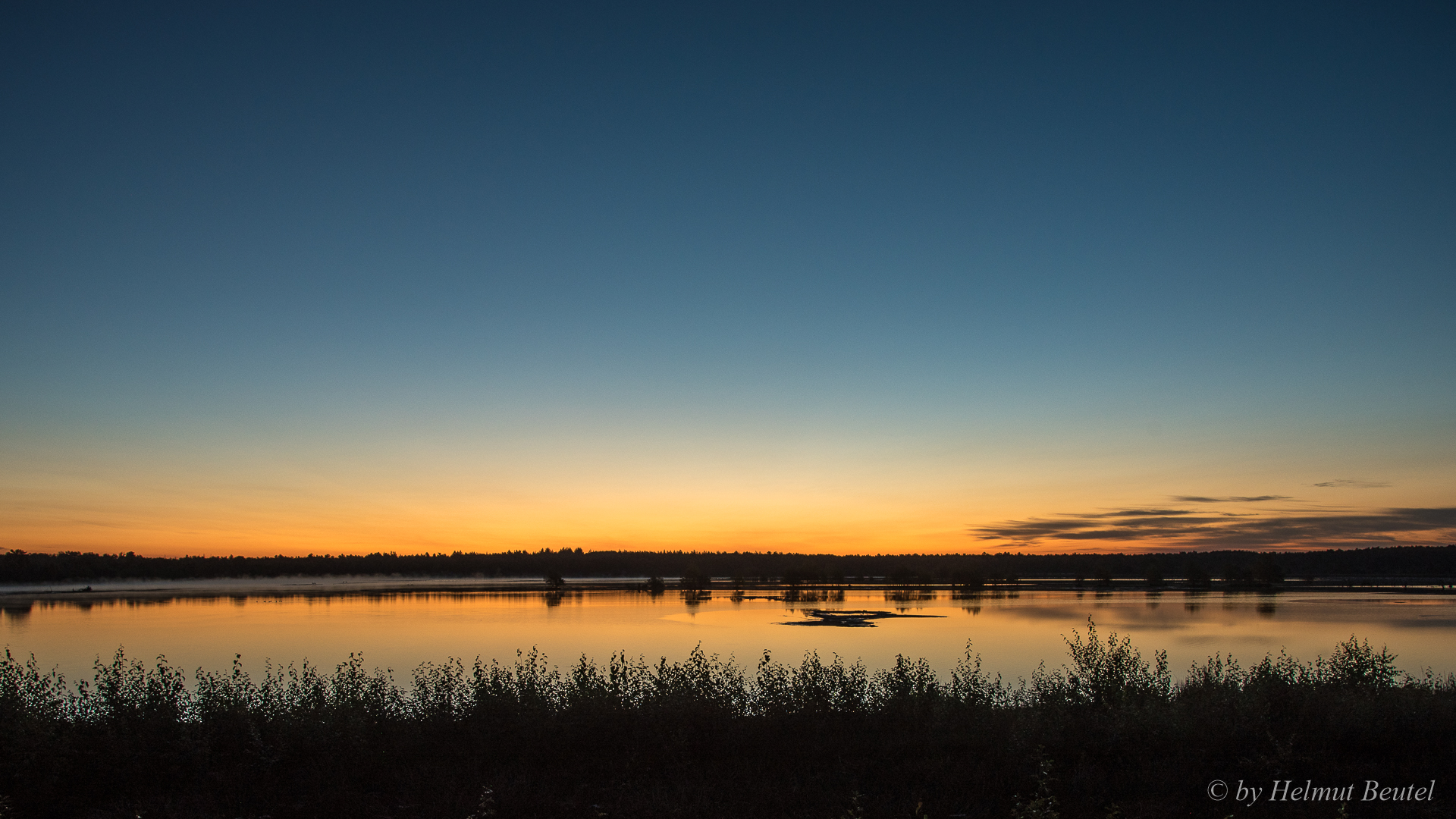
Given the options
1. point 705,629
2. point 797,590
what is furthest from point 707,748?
point 797,590

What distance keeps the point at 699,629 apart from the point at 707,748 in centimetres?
3246

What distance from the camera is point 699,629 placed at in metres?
44.2

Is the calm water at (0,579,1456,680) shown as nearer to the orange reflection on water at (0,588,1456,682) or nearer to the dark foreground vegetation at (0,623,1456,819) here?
the orange reflection on water at (0,588,1456,682)

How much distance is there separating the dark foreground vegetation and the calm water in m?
12.5

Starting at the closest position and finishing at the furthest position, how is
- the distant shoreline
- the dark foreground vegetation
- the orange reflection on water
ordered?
the dark foreground vegetation → the orange reflection on water → the distant shoreline

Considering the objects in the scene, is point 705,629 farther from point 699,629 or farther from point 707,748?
point 707,748

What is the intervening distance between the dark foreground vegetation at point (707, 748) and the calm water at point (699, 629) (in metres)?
12.5

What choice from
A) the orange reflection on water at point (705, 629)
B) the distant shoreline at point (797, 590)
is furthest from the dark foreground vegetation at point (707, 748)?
the distant shoreline at point (797, 590)

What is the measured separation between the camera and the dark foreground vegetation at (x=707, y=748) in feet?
33.9

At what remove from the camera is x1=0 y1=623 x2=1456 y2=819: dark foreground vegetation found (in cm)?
1034

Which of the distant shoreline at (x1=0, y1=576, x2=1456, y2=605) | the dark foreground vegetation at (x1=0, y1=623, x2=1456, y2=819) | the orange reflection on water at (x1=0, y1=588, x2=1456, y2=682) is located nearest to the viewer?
the dark foreground vegetation at (x1=0, y1=623, x2=1456, y2=819)

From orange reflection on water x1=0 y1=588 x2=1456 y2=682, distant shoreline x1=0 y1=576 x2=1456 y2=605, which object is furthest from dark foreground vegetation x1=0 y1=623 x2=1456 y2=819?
distant shoreline x1=0 y1=576 x2=1456 y2=605

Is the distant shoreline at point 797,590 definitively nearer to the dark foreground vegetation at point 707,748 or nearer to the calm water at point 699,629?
the calm water at point 699,629

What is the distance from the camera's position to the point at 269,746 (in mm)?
12047
